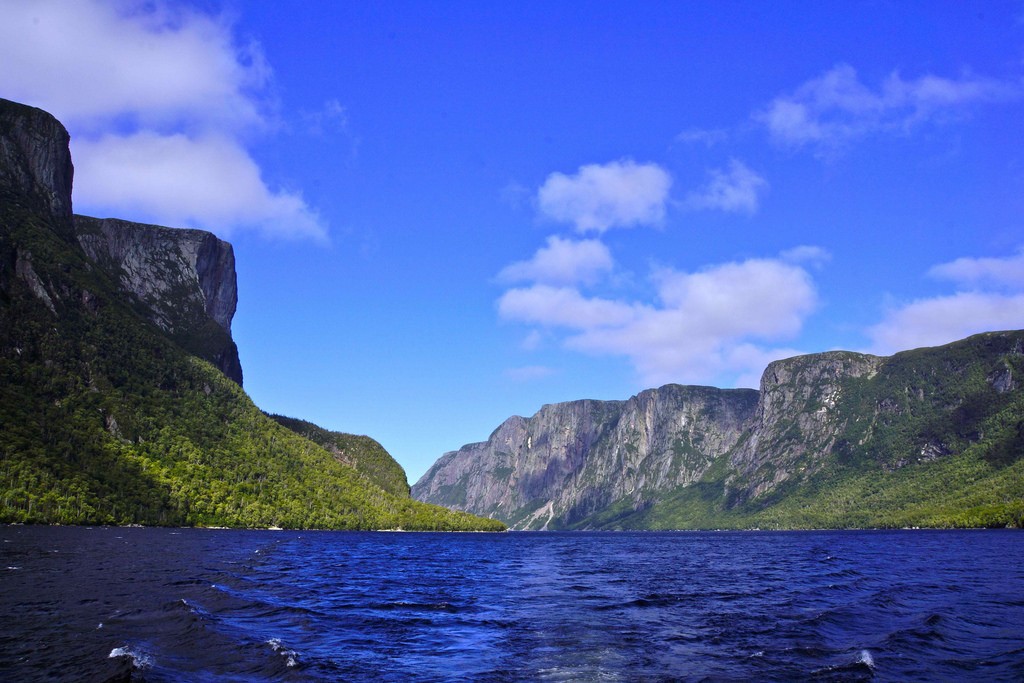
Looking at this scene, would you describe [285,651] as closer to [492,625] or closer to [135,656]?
[135,656]

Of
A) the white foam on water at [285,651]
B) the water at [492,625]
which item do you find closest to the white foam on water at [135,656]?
the water at [492,625]

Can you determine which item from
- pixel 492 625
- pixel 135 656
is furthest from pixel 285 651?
pixel 492 625

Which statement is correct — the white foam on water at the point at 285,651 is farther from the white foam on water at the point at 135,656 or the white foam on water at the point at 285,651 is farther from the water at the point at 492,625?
the white foam on water at the point at 135,656

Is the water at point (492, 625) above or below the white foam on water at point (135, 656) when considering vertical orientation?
below

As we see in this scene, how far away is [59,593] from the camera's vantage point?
152 ft

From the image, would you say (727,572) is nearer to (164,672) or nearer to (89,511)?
(164,672)

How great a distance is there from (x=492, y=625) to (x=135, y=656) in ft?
66.7

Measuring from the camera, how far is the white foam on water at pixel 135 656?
26.9m

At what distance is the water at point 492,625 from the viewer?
2819 centimetres

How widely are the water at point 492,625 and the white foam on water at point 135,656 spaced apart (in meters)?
0.08

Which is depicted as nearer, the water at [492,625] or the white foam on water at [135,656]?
the white foam on water at [135,656]

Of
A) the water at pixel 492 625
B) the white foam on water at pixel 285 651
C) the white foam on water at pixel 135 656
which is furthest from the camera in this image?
the white foam on water at pixel 285 651

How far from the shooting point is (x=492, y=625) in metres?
41.6

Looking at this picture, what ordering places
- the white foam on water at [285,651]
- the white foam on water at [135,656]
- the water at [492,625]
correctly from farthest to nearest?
the white foam on water at [285,651] → the water at [492,625] → the white foam on water at [135,656]
